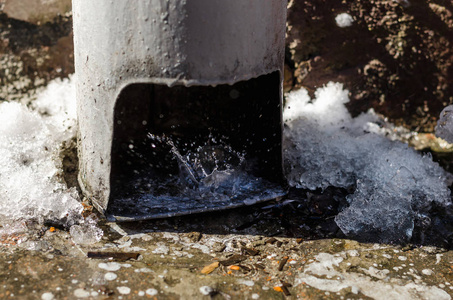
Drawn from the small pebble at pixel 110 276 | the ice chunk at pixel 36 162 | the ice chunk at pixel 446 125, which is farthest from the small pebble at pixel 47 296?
the ice chunk at pixel 446 125

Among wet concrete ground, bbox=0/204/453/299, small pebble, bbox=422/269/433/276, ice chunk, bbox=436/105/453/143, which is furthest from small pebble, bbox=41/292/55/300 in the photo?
ice chunk, bbox=436/105/453/143

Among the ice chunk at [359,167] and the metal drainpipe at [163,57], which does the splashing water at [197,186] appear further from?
the ice chunk at [359,167]

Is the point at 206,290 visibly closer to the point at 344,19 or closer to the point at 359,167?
the point at 359,167

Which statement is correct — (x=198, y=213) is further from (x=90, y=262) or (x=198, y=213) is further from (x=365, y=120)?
(x=365, y=120)

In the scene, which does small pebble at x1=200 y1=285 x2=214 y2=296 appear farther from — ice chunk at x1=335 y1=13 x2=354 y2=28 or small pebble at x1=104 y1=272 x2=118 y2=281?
ice chunk at x1=335 y1=13 x2=354 y2=28

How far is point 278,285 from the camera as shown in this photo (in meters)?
1.87

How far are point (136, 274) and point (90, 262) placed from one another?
0.22 metres

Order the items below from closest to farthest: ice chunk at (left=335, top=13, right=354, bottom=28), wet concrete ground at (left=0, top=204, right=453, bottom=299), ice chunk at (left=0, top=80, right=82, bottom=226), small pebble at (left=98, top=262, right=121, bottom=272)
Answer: wet concrete ground at (left=0, top=204, right=453, bottom=299), small pebble at (left=98, top=262, right=121, bottom=272), ice chunk at (left=0, top=80, right=82, bottom=226), ice chunk at (left=335, top=13, right=354, bottom=28)

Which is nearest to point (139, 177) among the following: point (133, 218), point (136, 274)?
point (133, 218)

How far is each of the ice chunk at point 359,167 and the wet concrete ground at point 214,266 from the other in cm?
17

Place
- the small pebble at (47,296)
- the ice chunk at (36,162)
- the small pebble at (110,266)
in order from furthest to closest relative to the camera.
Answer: the ice chunk at (36,162) < the small pebble at (110,266) < the small pebble at (47,296)

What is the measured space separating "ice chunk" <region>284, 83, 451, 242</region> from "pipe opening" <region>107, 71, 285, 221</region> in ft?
0.87

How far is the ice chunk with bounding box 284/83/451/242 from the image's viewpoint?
2312mm

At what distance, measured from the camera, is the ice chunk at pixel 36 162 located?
2.20 meters
